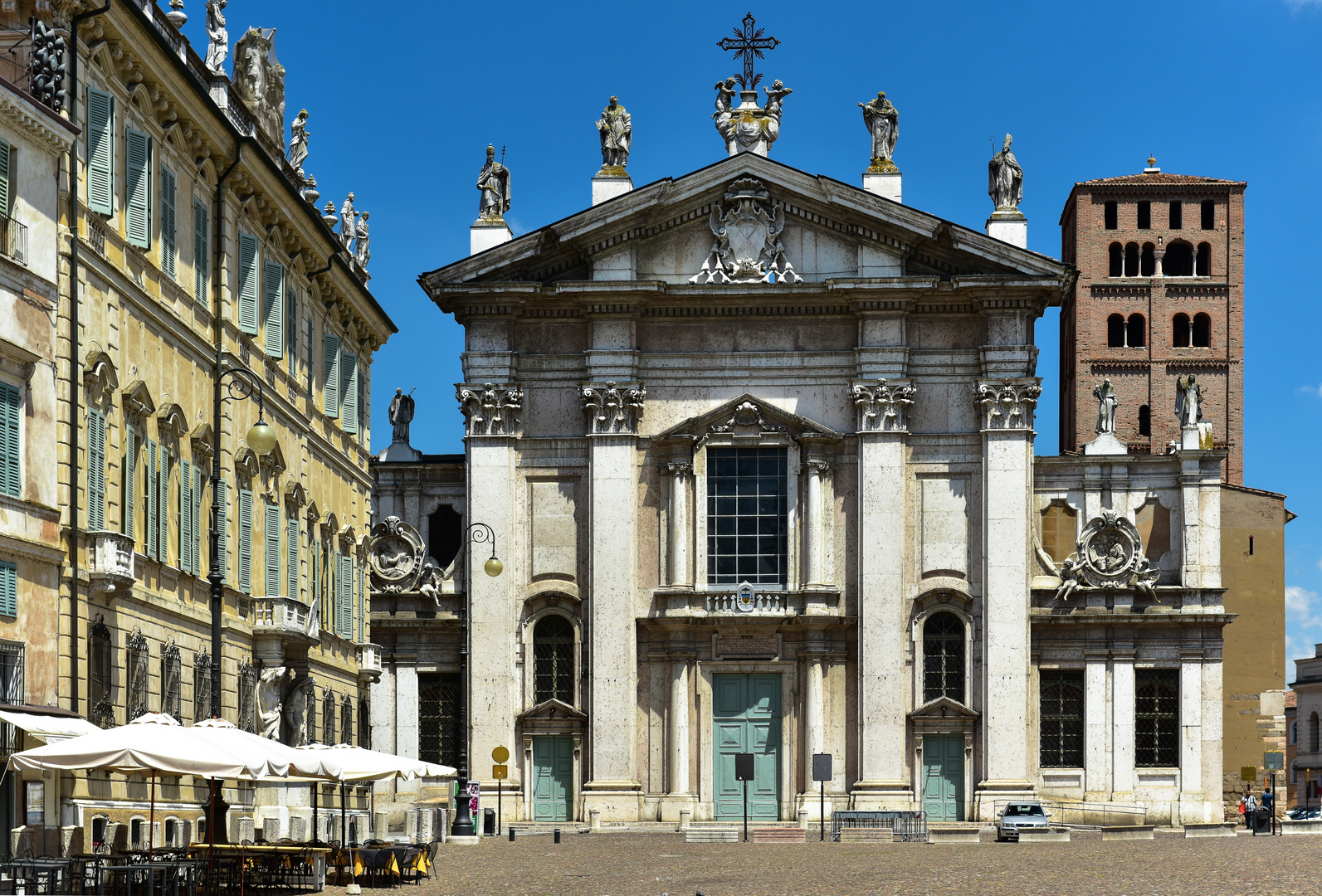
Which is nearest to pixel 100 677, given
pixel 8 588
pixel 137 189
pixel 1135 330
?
pixel 8 588

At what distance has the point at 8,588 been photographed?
2302 centimetres

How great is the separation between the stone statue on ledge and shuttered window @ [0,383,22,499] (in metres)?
31.3

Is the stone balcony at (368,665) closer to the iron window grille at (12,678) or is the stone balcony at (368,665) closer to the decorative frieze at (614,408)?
the decorative frieze at (614,408)

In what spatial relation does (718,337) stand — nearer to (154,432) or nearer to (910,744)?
(910,744)

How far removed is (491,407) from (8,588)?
2761 cm

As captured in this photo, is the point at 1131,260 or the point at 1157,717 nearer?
the point at 1157,717

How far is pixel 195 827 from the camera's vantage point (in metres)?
30.2

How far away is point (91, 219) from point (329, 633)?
1643 centimetres

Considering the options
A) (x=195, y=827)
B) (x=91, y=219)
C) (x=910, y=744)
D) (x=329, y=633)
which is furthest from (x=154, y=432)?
(x=910, y=744)

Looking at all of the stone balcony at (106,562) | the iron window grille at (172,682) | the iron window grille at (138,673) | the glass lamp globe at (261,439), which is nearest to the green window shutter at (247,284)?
the iron window grille at (172,682)

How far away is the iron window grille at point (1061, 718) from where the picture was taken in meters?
51.0

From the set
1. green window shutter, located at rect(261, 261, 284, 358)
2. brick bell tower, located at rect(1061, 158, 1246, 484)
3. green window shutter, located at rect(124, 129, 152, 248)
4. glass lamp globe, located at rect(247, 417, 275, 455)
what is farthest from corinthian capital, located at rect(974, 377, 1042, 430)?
brick bell tower, located at rect(1061, 158, 1246, 484)

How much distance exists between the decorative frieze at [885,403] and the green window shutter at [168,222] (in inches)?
912

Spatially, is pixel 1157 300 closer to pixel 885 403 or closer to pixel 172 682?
pixel 885 403
